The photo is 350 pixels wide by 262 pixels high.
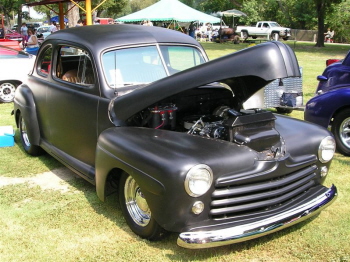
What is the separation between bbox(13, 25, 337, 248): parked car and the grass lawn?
221mm

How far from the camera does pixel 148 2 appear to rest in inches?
4269

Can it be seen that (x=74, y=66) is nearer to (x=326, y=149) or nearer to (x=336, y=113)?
(x=326, y=149)

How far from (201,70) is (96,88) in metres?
1.30

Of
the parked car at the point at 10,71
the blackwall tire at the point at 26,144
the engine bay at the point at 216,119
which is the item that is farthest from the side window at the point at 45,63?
the parked car at the point at 10,71

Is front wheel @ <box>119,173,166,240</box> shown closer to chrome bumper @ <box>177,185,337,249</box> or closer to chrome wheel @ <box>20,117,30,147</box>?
chrome bumper @ <box>177,185,337,249</box>

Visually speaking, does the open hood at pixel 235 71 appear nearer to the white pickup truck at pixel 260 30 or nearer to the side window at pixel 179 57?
the side window at pixel 179 57

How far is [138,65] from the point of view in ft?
13.7

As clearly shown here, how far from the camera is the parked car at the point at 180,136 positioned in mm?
2900

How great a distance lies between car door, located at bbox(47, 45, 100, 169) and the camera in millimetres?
4062

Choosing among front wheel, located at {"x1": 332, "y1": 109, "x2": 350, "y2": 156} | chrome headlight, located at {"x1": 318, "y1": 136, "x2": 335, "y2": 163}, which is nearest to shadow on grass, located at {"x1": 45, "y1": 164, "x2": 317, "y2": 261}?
chrome headlight, located at {"x1": 318, "y1": 136, "x2": 335, "y2": 163}

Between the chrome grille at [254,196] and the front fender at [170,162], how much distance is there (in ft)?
0.30

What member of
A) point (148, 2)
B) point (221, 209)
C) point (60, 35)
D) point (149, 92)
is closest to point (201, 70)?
point (149, 92)

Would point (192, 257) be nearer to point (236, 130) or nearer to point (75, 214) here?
point (236, 130)

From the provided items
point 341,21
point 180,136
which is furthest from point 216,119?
point 341,21
